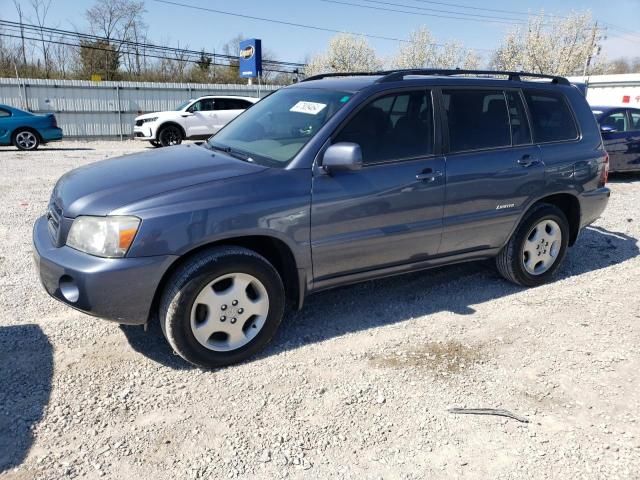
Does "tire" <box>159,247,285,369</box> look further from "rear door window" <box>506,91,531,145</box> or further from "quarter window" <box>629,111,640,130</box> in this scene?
"quarter window" <box>629,111,640,130</box>

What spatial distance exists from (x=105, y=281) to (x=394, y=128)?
2233 millimetres

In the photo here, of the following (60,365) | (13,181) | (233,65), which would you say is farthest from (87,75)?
(60,365)

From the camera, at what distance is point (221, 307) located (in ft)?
10.6

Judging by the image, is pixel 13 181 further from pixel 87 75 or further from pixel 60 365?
pixel 87 75

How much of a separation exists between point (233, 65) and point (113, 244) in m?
42.0

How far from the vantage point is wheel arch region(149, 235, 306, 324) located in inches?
124

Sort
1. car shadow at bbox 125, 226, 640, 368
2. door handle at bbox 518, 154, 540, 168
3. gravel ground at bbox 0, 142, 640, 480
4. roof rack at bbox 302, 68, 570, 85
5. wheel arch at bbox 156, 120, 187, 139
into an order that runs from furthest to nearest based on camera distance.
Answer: wheel arch at bbox 156, 120, 187, 139 < door handle at bbox 518, 154, 540, 168 < roof rack at bbox 302, 68, 570, 85 < car shadow at bbox 125, 226, 640, 368 < gravel ground at bbox 0, 142, 640, 480

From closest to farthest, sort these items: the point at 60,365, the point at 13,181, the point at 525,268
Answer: the point at 60,365, the point at 525,268, the point at 13,181

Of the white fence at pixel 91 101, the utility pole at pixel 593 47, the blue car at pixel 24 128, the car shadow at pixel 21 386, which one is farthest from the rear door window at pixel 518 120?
the utility pole at pixel 593 47

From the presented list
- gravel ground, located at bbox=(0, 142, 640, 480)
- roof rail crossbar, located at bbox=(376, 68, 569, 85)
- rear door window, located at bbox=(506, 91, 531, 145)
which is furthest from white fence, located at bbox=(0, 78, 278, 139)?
rear door window, located at bbox=(506, 91, 531, 145)

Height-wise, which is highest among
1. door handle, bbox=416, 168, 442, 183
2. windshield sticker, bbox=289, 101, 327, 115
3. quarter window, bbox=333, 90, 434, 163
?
windshield sticker, bbox=289, 101, 327, 115

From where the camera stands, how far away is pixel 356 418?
9.52 feet

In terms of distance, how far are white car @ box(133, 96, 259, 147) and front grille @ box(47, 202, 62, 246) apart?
44.2 feet

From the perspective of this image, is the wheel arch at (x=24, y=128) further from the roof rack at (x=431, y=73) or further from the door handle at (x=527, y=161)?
the door handle at (x=527, y=161)
